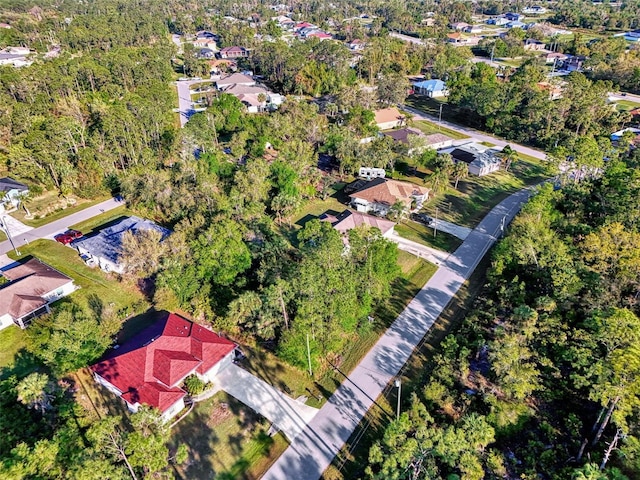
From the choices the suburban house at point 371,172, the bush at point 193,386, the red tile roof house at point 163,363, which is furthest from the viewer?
the suburban house at point 371,172

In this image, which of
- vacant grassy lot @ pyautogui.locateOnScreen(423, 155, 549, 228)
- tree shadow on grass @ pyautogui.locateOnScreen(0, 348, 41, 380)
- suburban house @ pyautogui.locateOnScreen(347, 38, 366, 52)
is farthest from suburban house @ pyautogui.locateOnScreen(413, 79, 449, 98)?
tree shadow on grass @ pyautogui.locateOnScreen(0, 348, 41, 380)

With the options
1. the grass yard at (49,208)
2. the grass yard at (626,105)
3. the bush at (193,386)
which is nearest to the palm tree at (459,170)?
the bush at (193,386)

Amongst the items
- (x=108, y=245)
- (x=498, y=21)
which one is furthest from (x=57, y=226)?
(x=498, y=21)

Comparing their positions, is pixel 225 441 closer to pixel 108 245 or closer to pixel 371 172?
pixel 108 245

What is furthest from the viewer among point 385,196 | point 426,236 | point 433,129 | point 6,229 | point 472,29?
point 472,29

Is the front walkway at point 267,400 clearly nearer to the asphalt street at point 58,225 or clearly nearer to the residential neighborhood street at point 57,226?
the residential neighborhood street at point 57,226

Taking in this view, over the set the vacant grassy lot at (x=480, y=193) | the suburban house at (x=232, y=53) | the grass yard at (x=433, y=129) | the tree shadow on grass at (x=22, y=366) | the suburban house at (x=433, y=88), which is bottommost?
the tree shadow on grass at (x=22, y=366)

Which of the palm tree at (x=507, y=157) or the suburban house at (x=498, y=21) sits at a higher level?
the suburban house at (x=498, y=21)
